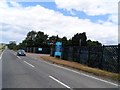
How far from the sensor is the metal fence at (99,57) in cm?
2478

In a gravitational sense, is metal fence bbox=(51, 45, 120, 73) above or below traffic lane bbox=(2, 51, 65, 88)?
above

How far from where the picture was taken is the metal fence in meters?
24.8

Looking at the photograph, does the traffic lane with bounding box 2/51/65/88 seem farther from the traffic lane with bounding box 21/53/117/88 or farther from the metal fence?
the metal fence

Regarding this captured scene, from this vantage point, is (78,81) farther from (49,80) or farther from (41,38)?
(41,38)

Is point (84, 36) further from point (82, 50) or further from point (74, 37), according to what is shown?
point (82, 50)

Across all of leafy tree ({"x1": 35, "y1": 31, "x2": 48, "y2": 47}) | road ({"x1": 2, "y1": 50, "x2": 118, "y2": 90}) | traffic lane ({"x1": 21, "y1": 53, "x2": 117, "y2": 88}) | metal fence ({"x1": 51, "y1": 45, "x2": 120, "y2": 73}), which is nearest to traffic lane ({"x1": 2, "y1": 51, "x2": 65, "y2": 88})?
road ({"x1": 2, "y1": 50, "x2": 118, "y2": 90})

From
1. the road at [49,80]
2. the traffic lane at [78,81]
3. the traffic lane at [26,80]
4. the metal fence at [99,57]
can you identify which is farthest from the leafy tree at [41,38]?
the traffic lane at [78,81]

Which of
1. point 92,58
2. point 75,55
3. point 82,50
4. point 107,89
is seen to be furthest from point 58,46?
point 107,89

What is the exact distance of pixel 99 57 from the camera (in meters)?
29.0

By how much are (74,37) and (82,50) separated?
74.7 meters

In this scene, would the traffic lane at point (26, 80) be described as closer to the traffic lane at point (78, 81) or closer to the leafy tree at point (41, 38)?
the traffic lane at point (78, 81)

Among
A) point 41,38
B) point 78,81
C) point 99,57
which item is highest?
point 41,38

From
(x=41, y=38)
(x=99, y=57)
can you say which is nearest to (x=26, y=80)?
(x=99, y=57)

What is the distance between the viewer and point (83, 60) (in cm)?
3588
